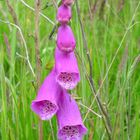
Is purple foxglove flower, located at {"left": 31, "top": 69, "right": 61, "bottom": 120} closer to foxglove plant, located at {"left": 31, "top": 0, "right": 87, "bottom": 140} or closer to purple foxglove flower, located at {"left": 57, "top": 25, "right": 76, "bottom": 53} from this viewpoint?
foxglove plant, located at {"left": 31, "top": 0, "right": 87, "bottom": 140}

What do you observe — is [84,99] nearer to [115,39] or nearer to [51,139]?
[51,139]

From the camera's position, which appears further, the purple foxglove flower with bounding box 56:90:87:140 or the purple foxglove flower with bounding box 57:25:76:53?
the purple foxglove flower with bounding box 56:90:87:140

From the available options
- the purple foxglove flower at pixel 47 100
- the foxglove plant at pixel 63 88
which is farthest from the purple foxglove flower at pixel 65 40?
the purple foxglove flower at pixel 47 100

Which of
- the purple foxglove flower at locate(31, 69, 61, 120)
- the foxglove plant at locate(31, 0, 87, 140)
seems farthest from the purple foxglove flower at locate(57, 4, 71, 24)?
the purple foxglove flower at locate(31, 69, 61, 120)

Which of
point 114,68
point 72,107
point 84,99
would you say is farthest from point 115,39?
point 72,107

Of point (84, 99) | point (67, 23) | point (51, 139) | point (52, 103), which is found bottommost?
point (51, 139)

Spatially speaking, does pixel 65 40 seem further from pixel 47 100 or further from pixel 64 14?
pixel 47 100
